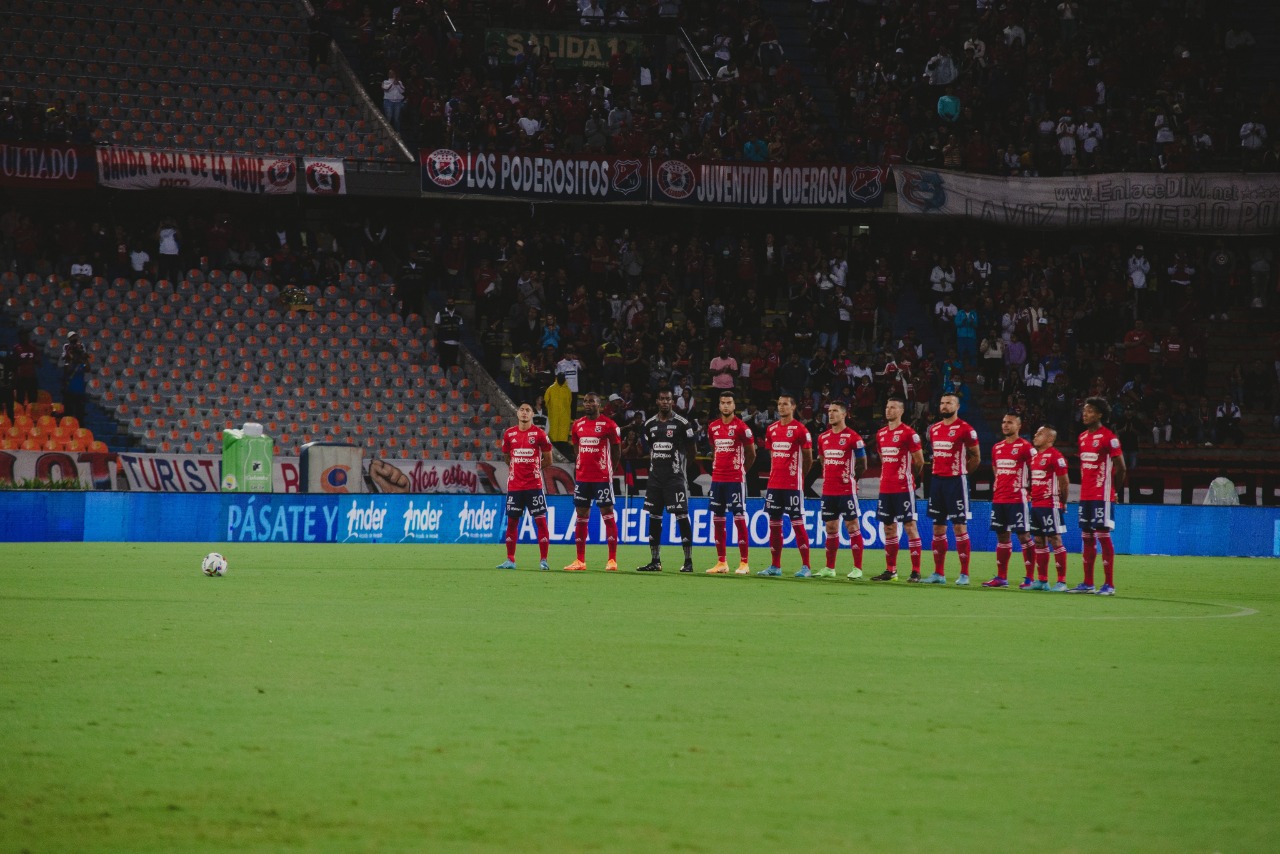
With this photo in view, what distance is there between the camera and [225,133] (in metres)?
38.8

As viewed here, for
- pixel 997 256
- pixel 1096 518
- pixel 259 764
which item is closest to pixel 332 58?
pixel 997 256

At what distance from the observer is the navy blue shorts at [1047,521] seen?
72.2 feet

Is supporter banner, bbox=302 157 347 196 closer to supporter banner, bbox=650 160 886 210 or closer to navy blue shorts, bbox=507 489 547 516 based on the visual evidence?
supporter banner, bbox=650 160 886 210

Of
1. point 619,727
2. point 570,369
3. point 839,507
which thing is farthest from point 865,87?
point 619,727

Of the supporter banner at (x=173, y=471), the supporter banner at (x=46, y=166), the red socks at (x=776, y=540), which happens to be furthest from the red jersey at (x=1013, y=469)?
the supporter banner at (x=46, y=166)

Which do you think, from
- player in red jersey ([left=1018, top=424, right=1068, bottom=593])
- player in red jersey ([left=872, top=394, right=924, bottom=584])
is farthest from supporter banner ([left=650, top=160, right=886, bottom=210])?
player in red jersey ([left=1018, top=424, right=1068, bottom=593])

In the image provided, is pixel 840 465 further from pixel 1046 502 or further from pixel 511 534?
pixel 511 534

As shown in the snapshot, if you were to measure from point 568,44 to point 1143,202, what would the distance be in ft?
55.2

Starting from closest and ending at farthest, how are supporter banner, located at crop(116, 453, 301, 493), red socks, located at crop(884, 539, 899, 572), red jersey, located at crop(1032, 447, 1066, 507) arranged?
red jersey, located at crop(1032, 447, 1066, 507) < red socks, located at crop(884, 539, 899, 572) < supporter banner, located at crop(116, 453, 301, 493)

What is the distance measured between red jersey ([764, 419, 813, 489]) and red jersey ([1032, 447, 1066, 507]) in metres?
3.33

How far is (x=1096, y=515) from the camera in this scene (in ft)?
70.2

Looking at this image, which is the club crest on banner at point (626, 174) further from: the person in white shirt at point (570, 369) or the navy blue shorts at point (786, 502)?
the navy blue shorts at point (786, 502)

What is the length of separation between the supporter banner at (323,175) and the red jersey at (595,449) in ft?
54.4

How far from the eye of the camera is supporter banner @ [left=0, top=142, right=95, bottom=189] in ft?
117
